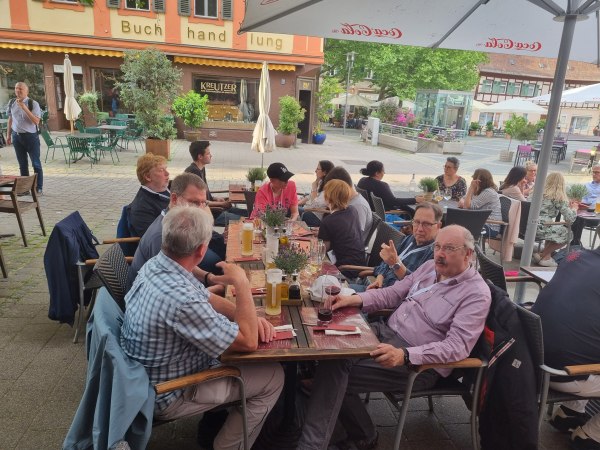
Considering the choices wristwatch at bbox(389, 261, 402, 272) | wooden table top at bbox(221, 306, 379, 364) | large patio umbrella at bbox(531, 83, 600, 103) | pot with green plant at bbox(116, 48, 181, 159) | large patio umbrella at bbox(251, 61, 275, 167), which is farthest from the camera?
pot with green plant at bbox(116, 48, 181, 159)

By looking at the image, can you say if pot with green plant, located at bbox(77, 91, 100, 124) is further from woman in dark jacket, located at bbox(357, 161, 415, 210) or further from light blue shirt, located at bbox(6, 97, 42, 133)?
woman in dark jacket, located at bbox(357, 161, 415, 210)

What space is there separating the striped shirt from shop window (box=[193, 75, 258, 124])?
18.6 meters

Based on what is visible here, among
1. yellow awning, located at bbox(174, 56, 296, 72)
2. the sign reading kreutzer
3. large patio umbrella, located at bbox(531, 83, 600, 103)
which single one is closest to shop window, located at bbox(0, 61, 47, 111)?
yellow awning, located at bbox(174, 56, 296, 72)

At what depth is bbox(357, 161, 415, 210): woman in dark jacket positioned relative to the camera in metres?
6.03

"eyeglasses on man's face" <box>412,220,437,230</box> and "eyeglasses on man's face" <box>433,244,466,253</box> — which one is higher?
"eyeglasses on man's face" <box>433,244,466,253</box>

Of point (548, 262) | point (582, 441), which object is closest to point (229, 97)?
point (548, 262)

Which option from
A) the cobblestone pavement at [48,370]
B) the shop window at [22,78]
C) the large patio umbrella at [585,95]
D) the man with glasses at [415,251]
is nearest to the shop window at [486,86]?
the large patio umbrella at [585,95]

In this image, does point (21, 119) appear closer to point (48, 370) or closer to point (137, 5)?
point (48, 370)

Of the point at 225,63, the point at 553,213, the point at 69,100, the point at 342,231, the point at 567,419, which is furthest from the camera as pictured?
the point at 225,63

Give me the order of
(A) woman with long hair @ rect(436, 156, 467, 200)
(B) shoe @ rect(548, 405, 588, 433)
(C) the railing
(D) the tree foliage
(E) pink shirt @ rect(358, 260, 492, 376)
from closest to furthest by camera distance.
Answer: (E) pink shirt @ rect(358, 260, 492, 376) < (B) shoe @ rect(548, 405, 588, 433) < (A) woman with long hair @ rect(436, 156, 467, 200) < (C) the railing < (D) the tree foliage

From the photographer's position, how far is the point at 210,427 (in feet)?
8.73

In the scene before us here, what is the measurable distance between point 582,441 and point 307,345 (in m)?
1.88

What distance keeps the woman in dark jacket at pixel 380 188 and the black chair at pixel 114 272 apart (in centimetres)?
369

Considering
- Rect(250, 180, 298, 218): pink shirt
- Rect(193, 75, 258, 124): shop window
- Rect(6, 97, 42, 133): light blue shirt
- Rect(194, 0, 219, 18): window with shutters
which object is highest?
Rect(194, 0, 219, 18): window with shutters
